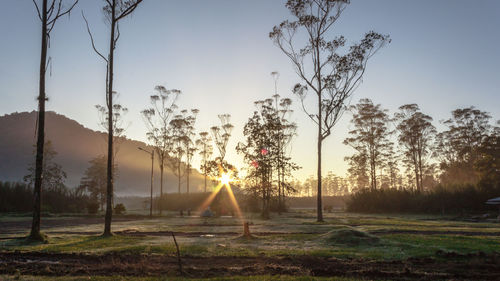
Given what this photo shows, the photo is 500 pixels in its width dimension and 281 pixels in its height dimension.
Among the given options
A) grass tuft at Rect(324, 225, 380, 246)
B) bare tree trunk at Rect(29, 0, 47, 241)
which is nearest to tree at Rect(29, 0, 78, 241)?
bare tree trunk at Rect(29, 0, 47, 241)

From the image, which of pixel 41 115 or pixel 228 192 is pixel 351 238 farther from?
pixel 228 192

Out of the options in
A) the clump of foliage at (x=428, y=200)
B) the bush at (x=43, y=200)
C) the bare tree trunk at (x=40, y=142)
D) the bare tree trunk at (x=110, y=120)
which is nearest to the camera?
the bare tree trunk at (x=40, y=142)

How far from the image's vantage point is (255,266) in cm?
925

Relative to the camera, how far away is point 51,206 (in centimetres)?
5206

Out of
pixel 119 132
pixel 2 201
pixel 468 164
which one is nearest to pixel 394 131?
pixel 468 164

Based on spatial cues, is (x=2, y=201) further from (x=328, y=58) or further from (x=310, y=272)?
(x=310, y=272)

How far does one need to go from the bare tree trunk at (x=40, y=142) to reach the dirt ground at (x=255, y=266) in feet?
16.9

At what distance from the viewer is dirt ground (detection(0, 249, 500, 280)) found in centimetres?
813

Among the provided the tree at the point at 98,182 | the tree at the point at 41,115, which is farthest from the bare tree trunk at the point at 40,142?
the tree at the point at 98,182

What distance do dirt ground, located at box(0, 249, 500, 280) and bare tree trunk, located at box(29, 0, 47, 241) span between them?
5.16 meters

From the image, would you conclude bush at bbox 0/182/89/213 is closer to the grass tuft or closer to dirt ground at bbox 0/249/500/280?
dirt ground at bbox 0/249/500/280

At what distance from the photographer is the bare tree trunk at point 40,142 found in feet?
52.2

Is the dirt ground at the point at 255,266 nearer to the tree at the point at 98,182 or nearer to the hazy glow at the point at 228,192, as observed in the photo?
the hazy glow at the point at 228,192

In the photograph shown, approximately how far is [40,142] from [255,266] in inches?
531
